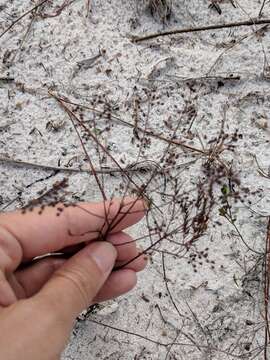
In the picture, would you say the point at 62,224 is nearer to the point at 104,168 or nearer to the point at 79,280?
the point at 79,280

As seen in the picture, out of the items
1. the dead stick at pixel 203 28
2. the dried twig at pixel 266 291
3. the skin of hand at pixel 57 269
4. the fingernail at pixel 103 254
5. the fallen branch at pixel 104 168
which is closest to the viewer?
the skin of hand at pixel 57 269

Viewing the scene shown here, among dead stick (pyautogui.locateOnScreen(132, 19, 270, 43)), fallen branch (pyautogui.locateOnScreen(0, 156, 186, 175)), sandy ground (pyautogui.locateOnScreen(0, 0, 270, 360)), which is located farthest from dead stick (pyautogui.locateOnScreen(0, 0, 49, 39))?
fallen branch (pyautogui.locateOnScreen(0, 156, 186, 175))

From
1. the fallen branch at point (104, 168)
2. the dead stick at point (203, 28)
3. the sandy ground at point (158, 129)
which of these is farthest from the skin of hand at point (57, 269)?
the dead stick at point (203, 28)

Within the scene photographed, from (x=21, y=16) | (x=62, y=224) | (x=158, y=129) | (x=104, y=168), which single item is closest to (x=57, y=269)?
(x=62, y=224)

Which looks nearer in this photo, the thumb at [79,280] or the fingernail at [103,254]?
the thumb at [79,280]

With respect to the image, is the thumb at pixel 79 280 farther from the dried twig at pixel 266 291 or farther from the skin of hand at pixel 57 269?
the dried twig at pixel 266 291

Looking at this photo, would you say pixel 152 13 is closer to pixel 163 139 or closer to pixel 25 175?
pixel 163 139

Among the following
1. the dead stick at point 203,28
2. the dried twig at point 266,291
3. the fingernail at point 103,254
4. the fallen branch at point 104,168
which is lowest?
the dried twig at point 266,291

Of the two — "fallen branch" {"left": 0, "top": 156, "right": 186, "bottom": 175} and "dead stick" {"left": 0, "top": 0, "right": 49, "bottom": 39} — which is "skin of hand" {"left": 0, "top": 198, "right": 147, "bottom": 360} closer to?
"fallen branch" {"left": 0, "top": 156, "right": 186, "bottom": 175}
